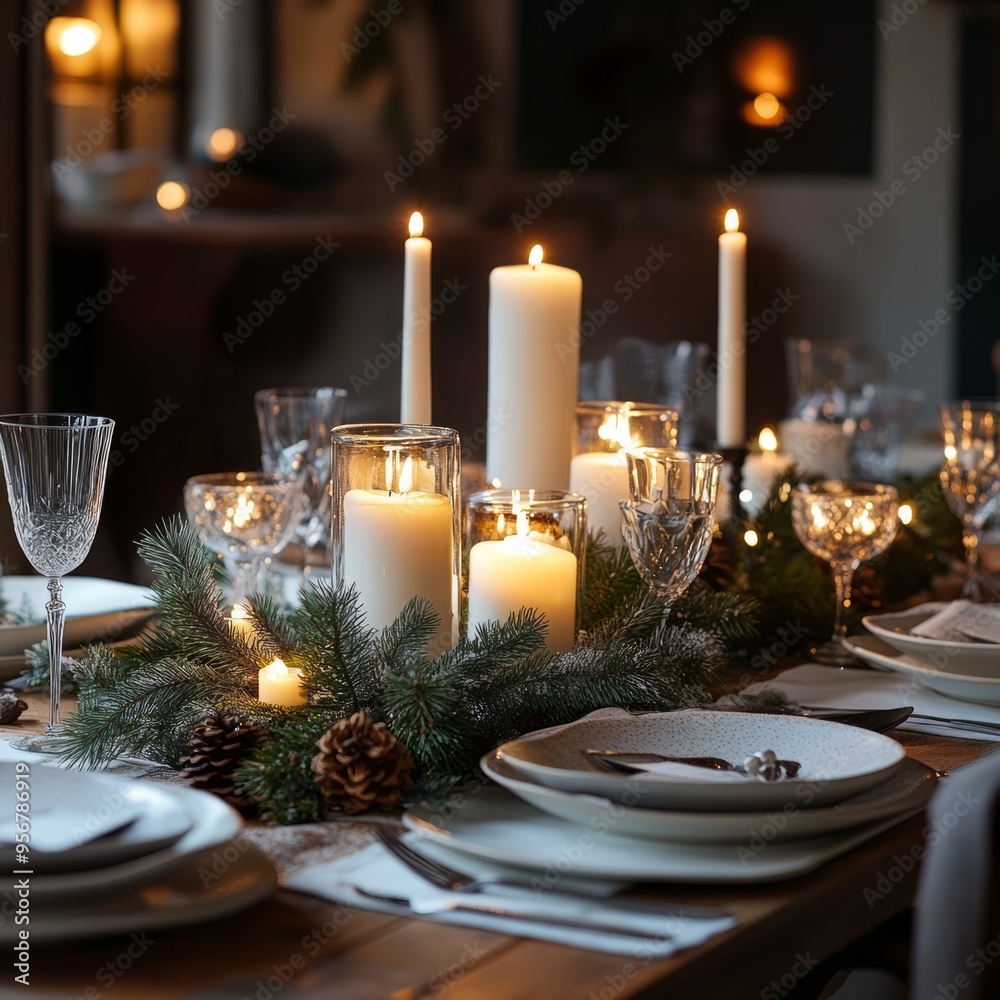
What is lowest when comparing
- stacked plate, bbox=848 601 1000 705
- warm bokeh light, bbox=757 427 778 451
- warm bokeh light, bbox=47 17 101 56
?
stacked plate, bbox=848 601 1000 705

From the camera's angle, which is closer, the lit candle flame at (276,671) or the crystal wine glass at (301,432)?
the lit candle flame at (276,671)

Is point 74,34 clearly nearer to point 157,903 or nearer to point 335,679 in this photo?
point 335,679

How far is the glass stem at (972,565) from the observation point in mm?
1521

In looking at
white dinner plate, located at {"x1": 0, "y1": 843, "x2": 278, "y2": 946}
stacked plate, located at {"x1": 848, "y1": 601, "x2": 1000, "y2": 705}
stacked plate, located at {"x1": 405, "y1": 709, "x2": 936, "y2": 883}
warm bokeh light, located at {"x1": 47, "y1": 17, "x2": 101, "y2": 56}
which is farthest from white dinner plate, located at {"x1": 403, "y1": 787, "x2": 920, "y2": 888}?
warm bokeh light, located at {"x1": 47, "y1": 17, "x2": 101, "y2": 56}

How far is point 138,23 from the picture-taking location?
3072mm

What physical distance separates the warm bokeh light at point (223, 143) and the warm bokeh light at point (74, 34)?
322 millimetres

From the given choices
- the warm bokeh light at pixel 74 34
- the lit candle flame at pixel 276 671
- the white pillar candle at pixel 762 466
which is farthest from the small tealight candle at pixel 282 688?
the warm bokeh light at pixel 74 34

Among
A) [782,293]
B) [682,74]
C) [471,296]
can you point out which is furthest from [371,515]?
[782,293]

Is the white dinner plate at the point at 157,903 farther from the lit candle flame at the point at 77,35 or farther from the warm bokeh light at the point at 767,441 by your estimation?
the lit candle flame at the point at 77,35

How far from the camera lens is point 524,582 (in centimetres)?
95

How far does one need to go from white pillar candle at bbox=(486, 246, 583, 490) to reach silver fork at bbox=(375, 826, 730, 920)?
52 cm

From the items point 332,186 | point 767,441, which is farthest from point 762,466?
point 332,186

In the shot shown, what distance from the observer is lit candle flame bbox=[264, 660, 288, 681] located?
2.94ft

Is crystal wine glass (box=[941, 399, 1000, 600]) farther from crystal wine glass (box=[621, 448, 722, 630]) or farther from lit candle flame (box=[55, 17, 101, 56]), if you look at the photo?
lit candle flame (box=[55, 17, 101, 56])
